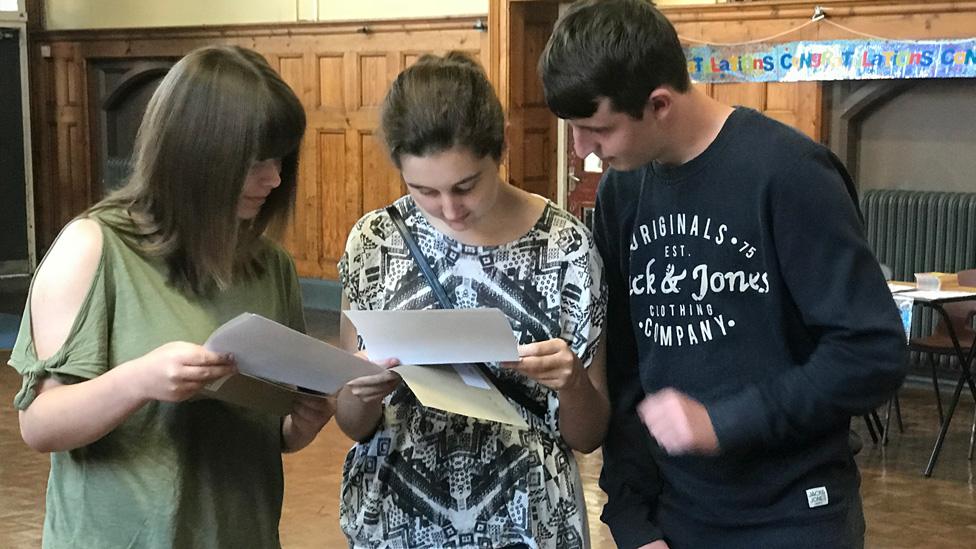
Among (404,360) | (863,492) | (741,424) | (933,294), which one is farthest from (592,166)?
(741,424)

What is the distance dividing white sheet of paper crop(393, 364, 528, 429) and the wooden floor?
9.80 feet

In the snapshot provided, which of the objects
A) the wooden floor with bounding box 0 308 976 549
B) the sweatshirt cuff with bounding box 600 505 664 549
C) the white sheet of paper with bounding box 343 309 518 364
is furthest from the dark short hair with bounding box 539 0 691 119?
the wooden floor with bounding box 0 308 976 549

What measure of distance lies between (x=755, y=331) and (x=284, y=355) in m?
0.72

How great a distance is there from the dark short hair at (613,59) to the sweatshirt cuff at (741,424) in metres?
0.46

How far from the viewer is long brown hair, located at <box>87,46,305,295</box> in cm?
189

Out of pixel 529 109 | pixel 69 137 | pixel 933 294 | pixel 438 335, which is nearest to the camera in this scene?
pixel 438 335

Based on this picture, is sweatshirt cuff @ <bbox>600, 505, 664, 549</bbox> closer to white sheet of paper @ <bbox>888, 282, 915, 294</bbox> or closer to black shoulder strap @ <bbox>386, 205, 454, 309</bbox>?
black shoulder strap @ <bbox>386, 205, 454, 309</bbox>

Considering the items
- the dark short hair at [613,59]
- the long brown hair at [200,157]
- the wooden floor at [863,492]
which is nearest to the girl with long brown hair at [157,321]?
the long brown hair at [200,157]

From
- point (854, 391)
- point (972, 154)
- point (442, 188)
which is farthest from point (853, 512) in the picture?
point (972, 154)

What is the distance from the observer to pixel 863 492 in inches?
229

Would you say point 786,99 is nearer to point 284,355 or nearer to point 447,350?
point 447,350

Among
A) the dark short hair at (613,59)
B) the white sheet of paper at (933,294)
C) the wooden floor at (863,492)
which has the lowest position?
the wooden floor at (863,492)

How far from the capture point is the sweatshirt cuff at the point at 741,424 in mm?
1797

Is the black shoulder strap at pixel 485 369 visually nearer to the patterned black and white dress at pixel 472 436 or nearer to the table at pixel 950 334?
the patterned black and white dress at pixel 472 436
